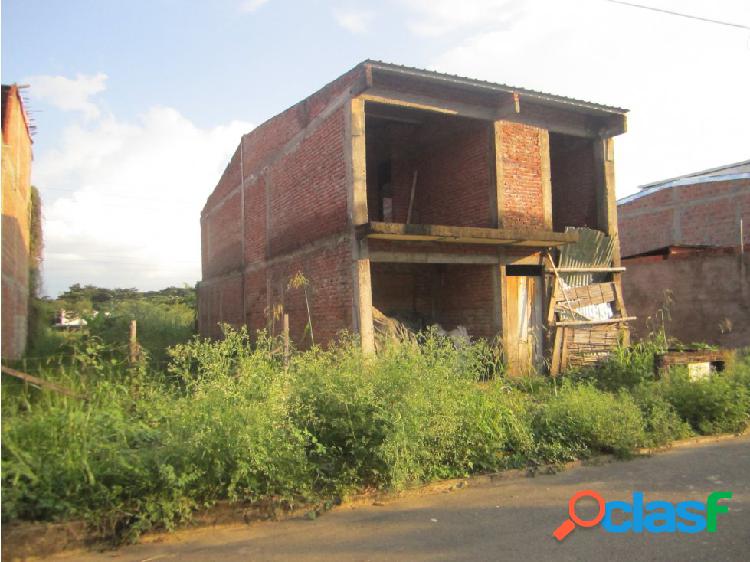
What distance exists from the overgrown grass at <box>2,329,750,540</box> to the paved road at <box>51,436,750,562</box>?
245 mm

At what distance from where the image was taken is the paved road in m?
3.76

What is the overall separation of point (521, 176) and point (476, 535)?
25.9 feet

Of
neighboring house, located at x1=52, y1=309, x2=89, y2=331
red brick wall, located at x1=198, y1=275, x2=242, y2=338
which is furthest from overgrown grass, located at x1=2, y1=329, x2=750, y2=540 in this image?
neighboring house, located at x1=52, y1=309, x2=89, y2=331

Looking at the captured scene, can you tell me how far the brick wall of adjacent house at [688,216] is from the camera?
18.4m

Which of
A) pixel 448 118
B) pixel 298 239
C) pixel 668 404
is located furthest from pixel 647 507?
pixel 448 118

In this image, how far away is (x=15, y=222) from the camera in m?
11.6

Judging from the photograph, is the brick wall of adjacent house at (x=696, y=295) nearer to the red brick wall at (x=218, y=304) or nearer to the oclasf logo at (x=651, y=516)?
the oclasf logo at (x=651, y=516)

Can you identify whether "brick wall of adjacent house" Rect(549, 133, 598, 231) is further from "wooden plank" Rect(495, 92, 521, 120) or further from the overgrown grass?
the overgrown grass

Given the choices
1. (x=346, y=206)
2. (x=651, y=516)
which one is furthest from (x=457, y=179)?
(x=651, y=516)

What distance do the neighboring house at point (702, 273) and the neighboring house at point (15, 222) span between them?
1248 cm

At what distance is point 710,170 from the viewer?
21.6 m

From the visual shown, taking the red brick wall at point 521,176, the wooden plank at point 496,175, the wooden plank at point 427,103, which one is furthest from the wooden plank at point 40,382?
the red brick wall at point 521,176

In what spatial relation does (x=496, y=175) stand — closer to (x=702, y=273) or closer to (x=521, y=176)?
(x=521, y=176)

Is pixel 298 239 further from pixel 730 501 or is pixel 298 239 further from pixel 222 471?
pixel 730 501
